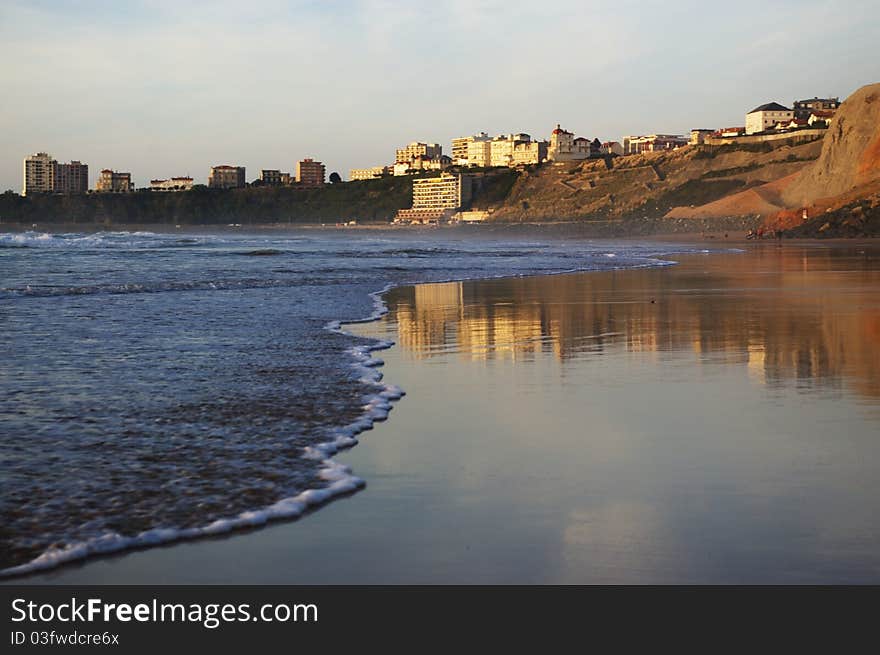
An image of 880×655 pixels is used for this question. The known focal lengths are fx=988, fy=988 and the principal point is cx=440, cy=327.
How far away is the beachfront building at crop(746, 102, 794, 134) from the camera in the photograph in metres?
151

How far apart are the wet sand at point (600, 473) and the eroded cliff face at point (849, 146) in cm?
5690

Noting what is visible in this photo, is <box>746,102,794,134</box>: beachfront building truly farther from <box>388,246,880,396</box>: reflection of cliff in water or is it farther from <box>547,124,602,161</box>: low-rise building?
<box>388,246,880,396</box>: reflection of cliff in water

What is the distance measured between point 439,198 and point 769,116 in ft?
192

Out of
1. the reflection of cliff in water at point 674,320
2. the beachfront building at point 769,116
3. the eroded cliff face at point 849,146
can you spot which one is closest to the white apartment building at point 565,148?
the beachfront building at point 769,116

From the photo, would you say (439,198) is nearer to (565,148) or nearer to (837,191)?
(565,148)

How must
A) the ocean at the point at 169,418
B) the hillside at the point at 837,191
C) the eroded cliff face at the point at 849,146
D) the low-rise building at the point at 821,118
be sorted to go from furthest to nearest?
the low-rise building at the point at 821,118 < the eroded cliff face at the point at 849,146 < the hillside at the point at 837,191 < the ocean at the point at 169,418

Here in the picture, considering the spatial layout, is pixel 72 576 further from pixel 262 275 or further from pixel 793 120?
pixel 793 120

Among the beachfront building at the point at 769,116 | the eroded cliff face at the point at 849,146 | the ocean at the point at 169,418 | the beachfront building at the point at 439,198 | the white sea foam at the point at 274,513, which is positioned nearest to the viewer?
the white sea foam at the point at 274,513

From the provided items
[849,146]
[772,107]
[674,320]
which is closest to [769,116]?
[772,107]

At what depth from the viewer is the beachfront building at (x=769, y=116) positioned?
496 feet

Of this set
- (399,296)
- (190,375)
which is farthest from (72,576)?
(399,296)

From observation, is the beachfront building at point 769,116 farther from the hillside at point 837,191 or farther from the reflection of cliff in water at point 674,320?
the reflection of cliff in water at point 674,320

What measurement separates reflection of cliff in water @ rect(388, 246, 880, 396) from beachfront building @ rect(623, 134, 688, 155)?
155808 millimetres
